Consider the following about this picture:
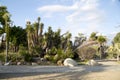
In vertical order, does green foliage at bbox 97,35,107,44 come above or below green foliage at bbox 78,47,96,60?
above

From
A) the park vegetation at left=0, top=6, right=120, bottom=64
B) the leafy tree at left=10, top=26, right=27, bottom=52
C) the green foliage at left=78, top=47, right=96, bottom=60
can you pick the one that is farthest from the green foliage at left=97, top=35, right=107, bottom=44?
the leafy tree at left=10, top=26, right=27, bottom=52

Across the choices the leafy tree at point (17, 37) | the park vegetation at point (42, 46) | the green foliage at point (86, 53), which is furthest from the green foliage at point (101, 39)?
the leafy tree at point (17, 37)

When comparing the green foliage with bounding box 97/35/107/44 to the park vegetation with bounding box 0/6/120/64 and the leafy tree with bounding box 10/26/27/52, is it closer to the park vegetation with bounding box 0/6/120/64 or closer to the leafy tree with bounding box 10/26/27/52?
the park vegetation with bounding box 0/6/120/64

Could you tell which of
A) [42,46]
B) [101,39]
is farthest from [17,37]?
[101,39]

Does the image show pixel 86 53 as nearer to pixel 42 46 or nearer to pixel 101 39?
pixel 42 46

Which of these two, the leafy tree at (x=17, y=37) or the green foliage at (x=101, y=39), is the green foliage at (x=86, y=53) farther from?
the leafy tree at (x=17, y=37)

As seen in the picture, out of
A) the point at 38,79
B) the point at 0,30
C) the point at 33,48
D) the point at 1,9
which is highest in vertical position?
the point at 1,9

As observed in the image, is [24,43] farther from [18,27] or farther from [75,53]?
[75,53]

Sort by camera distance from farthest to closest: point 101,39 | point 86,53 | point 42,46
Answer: point 101,39, point 42,46, point 86,53

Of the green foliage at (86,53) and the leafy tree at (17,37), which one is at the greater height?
the leafy tree at (17,37)

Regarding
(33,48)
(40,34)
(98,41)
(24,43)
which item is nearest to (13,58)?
(33,48)

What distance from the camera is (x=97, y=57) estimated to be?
39.0 m

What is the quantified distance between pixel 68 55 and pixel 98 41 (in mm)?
11004

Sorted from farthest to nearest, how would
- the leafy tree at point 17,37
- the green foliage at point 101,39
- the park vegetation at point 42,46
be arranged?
the green foliage at point 101,39
the leafy tree at point 17,37
the park vegetation at point 42,46
